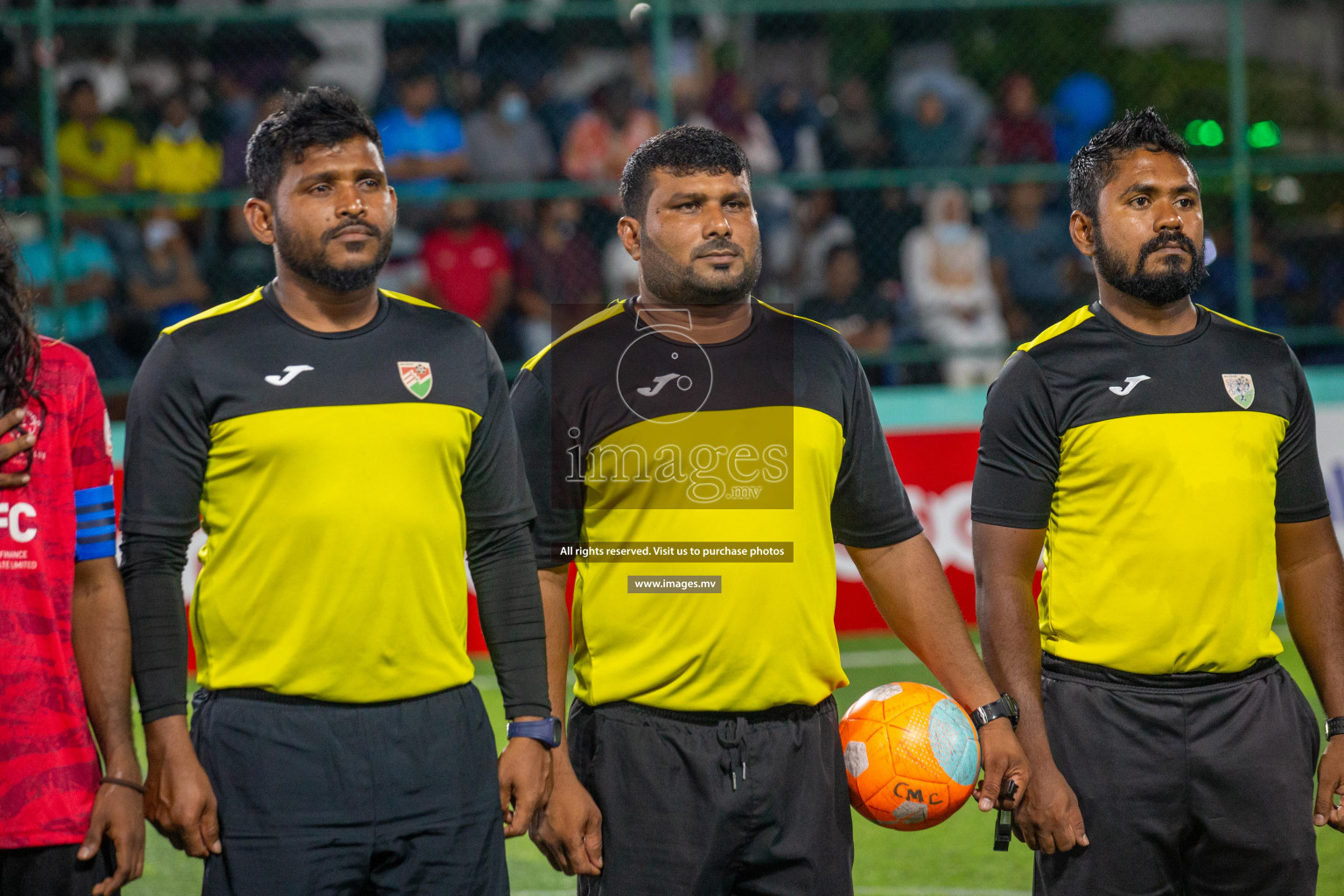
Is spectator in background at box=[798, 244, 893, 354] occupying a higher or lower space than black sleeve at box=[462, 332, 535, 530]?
higher

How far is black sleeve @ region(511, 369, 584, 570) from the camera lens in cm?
350

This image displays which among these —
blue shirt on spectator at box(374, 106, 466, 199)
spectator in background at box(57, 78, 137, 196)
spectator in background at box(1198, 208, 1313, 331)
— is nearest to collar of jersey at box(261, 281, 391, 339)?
blue shirt on spectator at box(374, 106, 466, 199)

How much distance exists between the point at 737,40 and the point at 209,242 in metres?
5.22

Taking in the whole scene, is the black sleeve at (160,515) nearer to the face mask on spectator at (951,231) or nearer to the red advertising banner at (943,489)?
the red advertising banner at (943,489)

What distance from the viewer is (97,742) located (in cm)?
312

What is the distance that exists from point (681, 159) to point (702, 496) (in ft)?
2.69

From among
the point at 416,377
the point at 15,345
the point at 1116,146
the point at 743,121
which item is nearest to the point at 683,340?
the point at 416,377

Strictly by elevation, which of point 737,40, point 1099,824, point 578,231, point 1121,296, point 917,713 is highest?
point 737,40

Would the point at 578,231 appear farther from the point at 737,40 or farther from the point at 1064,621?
the point at 1064,621

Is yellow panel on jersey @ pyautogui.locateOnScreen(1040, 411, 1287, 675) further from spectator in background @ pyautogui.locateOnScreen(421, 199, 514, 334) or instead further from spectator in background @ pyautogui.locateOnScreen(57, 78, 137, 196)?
spectator in background @ pyautogui.locateOnScreen(57, 78, 137, 196)

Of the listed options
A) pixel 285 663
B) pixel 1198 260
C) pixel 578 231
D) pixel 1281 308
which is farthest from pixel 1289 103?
pixel 285 663

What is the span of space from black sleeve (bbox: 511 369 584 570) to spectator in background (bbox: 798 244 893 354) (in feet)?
25.4

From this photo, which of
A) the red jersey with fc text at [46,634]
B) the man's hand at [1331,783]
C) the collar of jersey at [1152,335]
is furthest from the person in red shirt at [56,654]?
the man's hand at [1331,783]

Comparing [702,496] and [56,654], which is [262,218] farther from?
[702,496]
